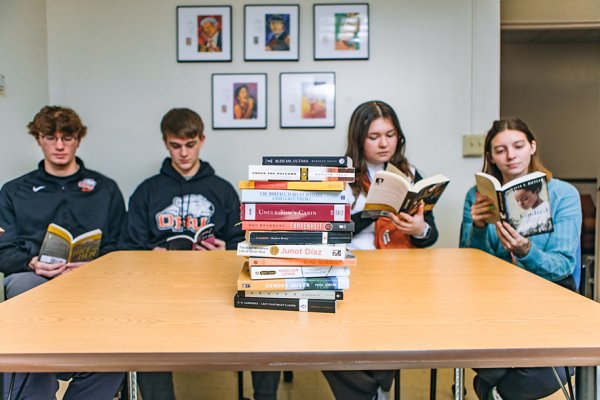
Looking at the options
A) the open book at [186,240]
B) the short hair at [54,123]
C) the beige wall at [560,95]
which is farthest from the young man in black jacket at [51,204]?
the beige wall at [560,95]

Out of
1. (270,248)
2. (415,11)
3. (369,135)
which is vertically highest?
(415,11)

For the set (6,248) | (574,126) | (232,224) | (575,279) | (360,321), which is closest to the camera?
(360,321)

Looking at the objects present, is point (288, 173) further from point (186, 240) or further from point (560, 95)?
→ point (560, 95)

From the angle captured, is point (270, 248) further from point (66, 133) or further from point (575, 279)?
point (66, 133)

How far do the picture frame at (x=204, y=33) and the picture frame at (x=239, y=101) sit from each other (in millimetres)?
123

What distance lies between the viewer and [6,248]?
1794mm

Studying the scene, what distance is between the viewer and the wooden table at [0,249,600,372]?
0.66 metres

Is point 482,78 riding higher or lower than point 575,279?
higher

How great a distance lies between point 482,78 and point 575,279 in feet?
4.48

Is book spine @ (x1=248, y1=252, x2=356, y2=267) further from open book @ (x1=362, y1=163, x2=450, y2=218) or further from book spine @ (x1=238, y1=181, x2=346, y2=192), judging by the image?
open book @ (x1=362, y1=163, x2=450, y2=218)

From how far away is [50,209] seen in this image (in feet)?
6.28

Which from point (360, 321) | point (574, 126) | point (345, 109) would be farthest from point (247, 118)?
point (574, 126)

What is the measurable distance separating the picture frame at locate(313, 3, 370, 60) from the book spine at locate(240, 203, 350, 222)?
1.71 m

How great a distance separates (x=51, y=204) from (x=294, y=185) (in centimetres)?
143
